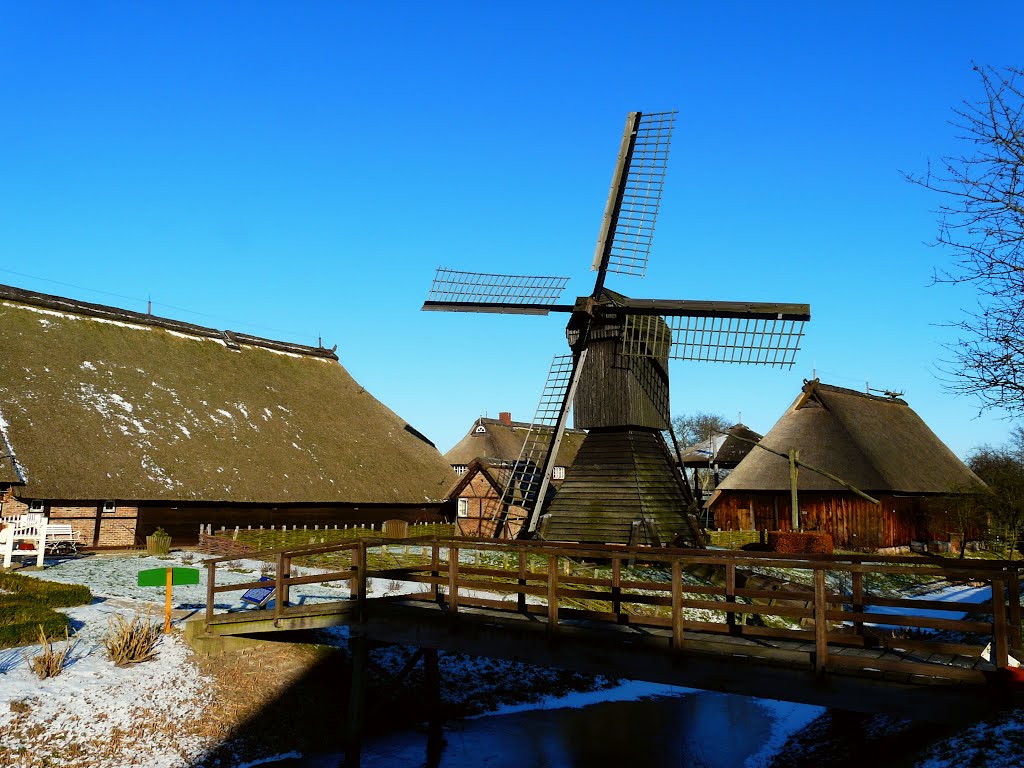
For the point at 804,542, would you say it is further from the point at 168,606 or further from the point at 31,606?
the point at 31,606

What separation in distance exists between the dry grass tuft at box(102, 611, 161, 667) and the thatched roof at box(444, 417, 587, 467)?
3529 cm

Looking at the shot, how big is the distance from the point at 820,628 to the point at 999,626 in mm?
1650

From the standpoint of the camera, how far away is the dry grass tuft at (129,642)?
44.2ft

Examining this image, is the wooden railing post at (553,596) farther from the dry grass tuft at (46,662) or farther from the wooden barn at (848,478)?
the wooden barn at (848,478)

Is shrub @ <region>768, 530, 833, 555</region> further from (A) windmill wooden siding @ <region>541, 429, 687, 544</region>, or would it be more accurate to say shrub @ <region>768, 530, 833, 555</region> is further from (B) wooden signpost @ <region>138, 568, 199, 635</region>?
(B) wooden signpost @ <region>138, 568, 199, 635</region>

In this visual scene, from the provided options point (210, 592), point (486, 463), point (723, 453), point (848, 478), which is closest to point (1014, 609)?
point (210, 592)

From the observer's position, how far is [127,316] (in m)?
34.2

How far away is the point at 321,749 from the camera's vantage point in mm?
13109

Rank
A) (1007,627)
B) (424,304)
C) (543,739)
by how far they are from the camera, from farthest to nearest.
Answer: (424,304) < (543,739) < (1007,627)

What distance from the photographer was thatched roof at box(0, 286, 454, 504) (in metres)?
25.9

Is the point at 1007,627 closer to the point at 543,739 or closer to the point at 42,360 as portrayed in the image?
the point at 543,739

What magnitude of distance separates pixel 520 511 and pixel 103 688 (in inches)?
1033

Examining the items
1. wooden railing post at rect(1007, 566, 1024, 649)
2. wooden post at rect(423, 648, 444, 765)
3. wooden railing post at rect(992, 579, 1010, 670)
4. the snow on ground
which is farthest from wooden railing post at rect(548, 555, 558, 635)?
wooden railing post at rect(1007, 566, 1024, 649)

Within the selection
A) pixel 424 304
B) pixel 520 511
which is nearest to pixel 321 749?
pixel 424 304
